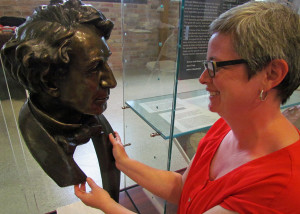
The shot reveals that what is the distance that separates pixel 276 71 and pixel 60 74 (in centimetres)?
63

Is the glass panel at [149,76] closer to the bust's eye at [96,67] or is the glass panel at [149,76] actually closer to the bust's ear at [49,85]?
the bust's eye at [96,67]

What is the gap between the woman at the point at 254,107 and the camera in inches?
24.5

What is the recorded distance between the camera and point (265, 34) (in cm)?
61

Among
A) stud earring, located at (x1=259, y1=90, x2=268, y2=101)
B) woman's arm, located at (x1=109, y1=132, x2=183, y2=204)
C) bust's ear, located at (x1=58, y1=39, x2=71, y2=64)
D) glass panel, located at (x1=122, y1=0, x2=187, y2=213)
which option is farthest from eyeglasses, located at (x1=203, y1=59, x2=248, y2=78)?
woman's arm, located at (x1=109, y1=132, x2=183, y2=204)

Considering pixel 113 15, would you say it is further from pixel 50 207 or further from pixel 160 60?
pixel 50 207

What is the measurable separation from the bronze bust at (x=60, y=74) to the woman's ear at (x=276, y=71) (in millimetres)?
474

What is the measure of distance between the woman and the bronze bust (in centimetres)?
21

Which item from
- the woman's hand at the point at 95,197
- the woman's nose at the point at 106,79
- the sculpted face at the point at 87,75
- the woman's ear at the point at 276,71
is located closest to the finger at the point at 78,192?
the woman's hand at the point at 95,197

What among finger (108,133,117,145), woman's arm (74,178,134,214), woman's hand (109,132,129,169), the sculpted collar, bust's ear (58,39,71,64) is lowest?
woman's arm (74,178,134,214)

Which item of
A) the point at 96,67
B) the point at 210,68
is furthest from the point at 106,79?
the point at 210,68

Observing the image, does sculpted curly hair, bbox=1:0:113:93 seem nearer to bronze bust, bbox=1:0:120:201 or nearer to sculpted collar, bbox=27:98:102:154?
bronze bust, bbox=1:0:120:201

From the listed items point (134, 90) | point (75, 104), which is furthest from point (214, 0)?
point (75, 104)

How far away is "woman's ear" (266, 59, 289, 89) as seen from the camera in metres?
0.62

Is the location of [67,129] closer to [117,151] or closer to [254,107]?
[117,151]
